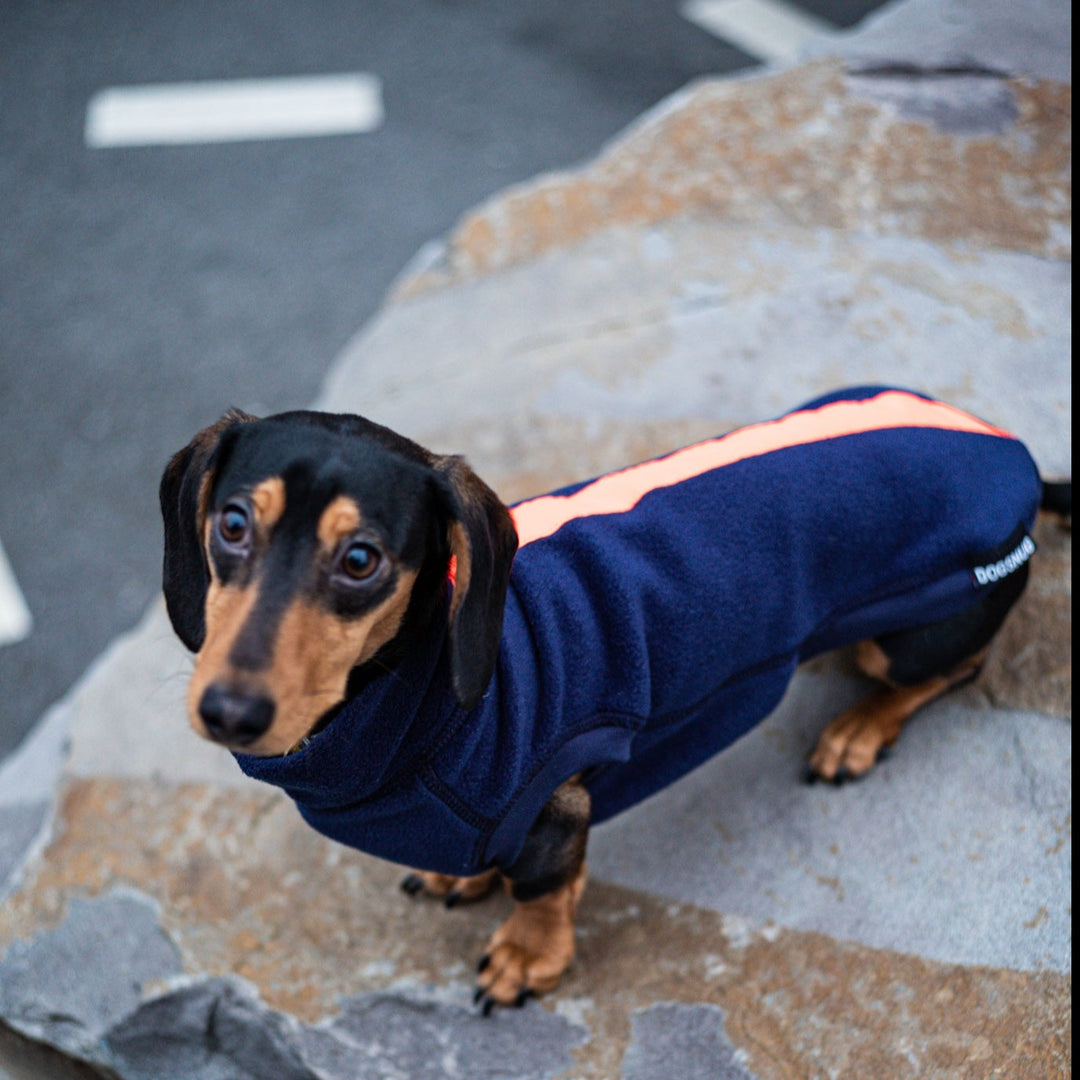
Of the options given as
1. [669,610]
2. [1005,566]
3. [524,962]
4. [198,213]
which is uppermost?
[669,610]

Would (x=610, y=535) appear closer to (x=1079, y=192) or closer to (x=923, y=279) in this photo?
(x=923, y=279)

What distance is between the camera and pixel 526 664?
2.15 m

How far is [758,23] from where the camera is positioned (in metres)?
6.90

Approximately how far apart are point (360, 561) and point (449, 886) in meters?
1.10

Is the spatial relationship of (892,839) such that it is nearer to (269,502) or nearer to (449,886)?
(449,886)

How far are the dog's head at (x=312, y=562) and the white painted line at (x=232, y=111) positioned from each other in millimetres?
4726

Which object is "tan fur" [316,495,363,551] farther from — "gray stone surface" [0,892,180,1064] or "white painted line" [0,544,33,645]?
"white painted line" [0,544,33,645]

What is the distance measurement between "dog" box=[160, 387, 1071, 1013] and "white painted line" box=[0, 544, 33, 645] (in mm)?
2285

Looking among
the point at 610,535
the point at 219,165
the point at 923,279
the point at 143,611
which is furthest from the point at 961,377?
the point at 219,165

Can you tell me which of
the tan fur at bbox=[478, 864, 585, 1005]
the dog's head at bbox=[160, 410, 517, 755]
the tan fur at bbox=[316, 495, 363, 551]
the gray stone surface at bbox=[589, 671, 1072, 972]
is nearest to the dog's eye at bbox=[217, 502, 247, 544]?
the dog's head at bbox=[160, 410, 517, 755]

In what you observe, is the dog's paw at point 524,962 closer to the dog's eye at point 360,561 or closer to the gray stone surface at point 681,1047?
the gray stone surface at point 681,1047

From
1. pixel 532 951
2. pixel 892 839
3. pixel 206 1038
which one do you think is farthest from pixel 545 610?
pixel 206 1038

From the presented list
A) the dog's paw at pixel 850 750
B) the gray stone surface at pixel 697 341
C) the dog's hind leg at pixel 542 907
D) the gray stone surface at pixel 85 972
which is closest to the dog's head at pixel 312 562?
the dog's hind leg at pixel 542 907

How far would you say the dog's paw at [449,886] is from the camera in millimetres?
2674
